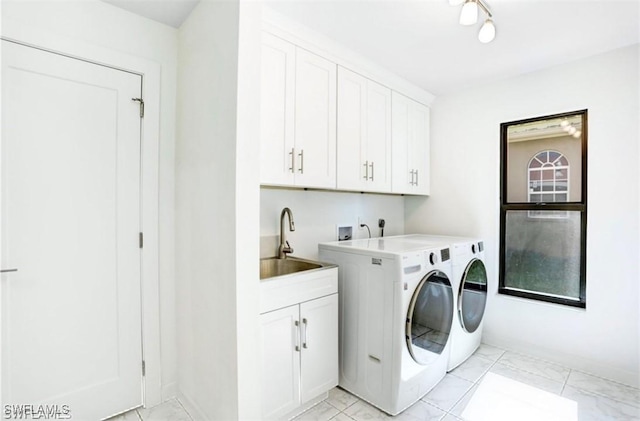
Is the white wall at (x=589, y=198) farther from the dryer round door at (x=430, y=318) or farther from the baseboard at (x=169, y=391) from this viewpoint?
the baseboard at (x=169, y=391)

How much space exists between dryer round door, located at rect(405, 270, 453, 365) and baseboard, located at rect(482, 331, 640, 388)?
917 millimetres

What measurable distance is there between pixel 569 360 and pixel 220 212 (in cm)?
282

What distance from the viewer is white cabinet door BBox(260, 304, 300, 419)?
65.1 inches

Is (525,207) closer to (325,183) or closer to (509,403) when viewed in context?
(509,403)

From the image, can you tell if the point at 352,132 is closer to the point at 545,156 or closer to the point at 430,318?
the point at 430,318

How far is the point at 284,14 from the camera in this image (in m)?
1.83

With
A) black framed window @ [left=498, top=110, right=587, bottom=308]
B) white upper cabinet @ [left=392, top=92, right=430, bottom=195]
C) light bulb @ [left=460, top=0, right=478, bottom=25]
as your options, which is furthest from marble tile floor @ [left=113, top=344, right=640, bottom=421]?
light bulb @ [left=460, top=0, right=478, bottom=25]

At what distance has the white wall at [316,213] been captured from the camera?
2273 millimetres

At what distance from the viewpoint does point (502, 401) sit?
6.54 feet

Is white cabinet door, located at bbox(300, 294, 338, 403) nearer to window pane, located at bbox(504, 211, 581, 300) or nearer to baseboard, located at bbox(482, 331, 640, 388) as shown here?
baseboard, located at bbox(482, 331, 640, 388)

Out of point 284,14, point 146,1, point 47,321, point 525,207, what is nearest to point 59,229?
point 47,321

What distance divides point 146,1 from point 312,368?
2.30 meters

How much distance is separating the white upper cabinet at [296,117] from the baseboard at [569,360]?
6.89 feet

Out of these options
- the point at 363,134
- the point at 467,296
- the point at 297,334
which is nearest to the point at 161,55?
the point at 363,134
